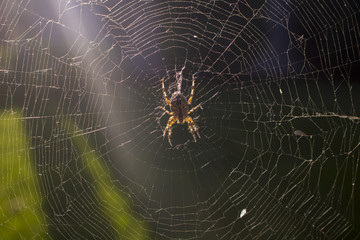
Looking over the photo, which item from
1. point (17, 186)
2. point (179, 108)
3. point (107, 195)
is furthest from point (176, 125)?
point (17, 186)

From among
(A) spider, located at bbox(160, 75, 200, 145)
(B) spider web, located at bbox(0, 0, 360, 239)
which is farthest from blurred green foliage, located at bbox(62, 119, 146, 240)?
(A) spider, located at bbox(160, 75, 200, 145)

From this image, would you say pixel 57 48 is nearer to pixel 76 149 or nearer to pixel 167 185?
pixel 76 149

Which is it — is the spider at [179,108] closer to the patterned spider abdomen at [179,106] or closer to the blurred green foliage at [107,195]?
the patterned spider abdomen at [179,106]

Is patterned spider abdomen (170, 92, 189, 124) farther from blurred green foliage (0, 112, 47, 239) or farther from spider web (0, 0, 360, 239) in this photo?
blurred green foliage (0, 112, 47, 239)

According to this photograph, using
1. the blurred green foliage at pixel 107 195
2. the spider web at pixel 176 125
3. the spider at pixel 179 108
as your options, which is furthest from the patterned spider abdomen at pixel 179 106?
the blurred green foliage at pixel 107 195

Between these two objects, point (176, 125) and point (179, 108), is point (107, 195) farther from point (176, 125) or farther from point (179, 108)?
point (176, 125)

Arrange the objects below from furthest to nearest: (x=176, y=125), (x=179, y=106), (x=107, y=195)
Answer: (x=176, y=125) → (x=179, y=106) → (x=107, y=195)

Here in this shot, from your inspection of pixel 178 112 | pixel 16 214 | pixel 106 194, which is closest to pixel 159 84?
pixel 178 112
